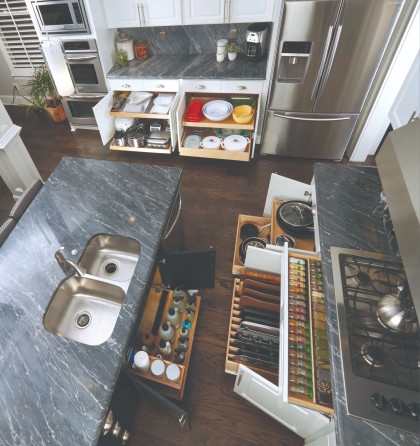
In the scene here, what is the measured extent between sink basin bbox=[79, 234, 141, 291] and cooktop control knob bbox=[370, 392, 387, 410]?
124 cm

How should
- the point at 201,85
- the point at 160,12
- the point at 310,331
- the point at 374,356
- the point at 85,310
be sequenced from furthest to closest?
the point at 201,85 → the point at 160,12 → the point at 85,310 → the point at 310,331 → the point at 374,356

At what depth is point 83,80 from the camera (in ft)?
10.5

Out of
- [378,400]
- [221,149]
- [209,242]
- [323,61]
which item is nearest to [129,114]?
[221,149]

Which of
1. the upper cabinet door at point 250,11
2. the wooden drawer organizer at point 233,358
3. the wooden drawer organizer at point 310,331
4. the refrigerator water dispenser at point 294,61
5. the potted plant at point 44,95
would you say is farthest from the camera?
the potted plant at point 44,95

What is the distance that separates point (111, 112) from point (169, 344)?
2.40 m

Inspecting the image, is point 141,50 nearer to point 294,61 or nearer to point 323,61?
point 294,61

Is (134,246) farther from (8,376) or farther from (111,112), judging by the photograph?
(111,112)

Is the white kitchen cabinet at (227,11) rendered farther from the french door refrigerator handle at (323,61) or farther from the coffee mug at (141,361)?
the coffee mug at (141,361)

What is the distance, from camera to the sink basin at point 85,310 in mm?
1479

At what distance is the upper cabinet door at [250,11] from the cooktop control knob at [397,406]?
2.92 meters

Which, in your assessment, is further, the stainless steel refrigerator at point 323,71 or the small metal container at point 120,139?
the small metal container at point 120,139

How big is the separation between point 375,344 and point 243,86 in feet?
8.08

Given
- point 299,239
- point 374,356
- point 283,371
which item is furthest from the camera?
point 299,239

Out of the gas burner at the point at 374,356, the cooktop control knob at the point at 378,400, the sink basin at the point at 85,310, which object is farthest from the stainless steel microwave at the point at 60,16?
the cooktop control knob at the point at 378,400
